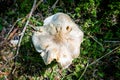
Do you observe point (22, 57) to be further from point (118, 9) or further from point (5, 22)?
point (118, 9)

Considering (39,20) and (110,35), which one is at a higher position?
(39,20)

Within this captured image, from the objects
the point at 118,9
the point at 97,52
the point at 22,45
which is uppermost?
the point at 118,9

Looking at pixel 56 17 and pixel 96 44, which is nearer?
pixel 56 17

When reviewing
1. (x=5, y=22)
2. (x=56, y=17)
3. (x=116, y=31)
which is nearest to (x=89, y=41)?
(x=116, y=31)

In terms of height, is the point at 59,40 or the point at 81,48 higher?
the point at 59,40

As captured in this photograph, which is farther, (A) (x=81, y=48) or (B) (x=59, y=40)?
(A) (x=81, y=48)

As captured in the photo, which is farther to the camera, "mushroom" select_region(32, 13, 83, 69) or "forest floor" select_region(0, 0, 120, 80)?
"forest floor" select_region(0, 0, 120, 80)

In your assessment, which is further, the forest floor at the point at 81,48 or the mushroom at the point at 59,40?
the forest floor at the point at 81,48
